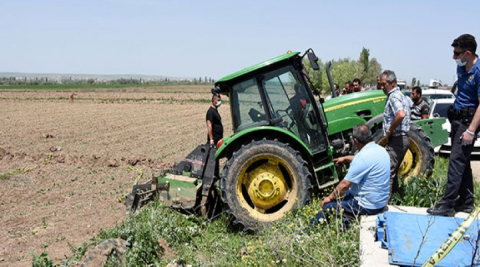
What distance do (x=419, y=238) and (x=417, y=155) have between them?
3.11m

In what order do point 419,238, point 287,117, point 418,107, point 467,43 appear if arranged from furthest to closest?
point 418,107
point 287,117
point 467,43
point 419,238

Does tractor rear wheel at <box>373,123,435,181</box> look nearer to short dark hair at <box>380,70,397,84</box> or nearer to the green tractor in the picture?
the green tractor

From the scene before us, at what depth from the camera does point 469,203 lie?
5.11m

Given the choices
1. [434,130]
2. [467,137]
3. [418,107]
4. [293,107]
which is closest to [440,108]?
[418,107]

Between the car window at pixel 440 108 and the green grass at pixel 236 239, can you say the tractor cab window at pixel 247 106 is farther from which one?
the car window at pixel 440 108

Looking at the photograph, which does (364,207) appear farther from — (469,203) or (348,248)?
(469,203)

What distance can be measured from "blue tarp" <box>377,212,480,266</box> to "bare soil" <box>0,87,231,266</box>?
3.65 metres

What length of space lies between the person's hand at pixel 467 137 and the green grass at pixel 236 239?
2.16 feet

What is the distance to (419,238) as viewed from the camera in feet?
13.0

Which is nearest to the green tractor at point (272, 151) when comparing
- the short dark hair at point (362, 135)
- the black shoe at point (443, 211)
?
the short dark hair at point (362, 135)

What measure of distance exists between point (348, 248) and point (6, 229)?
496 centimetres

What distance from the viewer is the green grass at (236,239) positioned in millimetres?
4270

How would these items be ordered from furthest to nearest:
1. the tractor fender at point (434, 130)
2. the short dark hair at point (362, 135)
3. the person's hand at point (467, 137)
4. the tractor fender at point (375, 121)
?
the tractor fender at point (434, 130) < the tractor fender at point (375, 121) < the short dark hair at point (362, 135) < the person's hand at point (467, 137)

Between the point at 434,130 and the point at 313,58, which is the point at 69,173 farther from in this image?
the point at 434,130
